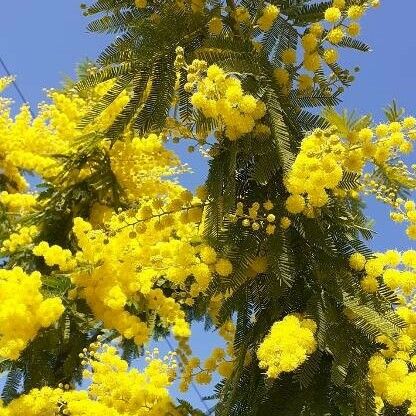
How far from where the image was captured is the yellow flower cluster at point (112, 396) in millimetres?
4074

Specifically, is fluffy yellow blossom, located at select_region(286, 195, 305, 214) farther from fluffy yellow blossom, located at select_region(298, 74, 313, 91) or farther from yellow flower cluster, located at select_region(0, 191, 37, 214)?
yellow flower cluster, located at select_region(0, 191, 37, 214)

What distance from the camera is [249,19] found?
390cm

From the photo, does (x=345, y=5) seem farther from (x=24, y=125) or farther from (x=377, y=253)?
(x=24, y=125)

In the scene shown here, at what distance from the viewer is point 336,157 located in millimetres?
3229

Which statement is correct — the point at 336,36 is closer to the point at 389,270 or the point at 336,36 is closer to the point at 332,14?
the point at 332,14

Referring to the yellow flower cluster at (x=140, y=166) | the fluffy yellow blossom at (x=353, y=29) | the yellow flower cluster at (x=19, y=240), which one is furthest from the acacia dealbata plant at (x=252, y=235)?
the yellow flower cluster at (x=140, y=166)

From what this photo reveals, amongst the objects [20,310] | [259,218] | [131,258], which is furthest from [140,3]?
[20,310]

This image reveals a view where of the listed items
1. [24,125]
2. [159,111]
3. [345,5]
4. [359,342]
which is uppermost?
[24,125]

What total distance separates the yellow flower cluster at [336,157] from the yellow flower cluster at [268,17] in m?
0.76

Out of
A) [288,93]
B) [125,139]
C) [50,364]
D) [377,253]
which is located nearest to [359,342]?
[377,253]

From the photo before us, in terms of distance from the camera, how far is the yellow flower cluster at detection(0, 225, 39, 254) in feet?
18.6

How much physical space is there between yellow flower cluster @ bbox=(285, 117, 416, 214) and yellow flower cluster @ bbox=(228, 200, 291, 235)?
0.41 ft

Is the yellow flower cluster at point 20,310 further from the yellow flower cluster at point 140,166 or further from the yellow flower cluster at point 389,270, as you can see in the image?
the yellow flower cluster at point 140,166

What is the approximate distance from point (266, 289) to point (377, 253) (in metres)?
0.65
